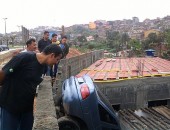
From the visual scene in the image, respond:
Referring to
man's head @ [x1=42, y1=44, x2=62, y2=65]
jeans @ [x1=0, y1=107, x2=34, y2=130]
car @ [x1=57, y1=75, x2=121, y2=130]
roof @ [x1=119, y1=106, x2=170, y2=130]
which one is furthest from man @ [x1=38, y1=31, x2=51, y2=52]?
man's head @ [x1=42, y1=44, x2=62, y2=65]

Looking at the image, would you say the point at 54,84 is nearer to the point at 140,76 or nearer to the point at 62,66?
the point at 62,66

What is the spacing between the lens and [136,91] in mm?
10047

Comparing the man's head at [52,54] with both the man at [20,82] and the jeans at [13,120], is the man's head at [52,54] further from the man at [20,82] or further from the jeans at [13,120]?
the jeans at [13,120]

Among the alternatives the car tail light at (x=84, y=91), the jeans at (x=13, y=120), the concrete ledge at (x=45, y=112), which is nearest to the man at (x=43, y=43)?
the concrete ledge at (x=45, y=112)

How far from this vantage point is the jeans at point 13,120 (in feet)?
10.3

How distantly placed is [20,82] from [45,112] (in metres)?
0.57

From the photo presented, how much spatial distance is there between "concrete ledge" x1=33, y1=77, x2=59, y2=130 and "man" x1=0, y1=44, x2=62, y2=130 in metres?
0.24

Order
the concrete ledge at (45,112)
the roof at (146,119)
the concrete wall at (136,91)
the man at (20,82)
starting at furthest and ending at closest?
the concrete wall at (136,91) < the roof at (146,119) < the man at (20,82) < the concrete ledge at (45,112)

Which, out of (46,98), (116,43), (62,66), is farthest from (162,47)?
(46,98)

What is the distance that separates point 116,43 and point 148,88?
116ft

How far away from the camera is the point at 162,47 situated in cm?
3303

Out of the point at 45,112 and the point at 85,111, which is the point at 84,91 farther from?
the point at 45,112

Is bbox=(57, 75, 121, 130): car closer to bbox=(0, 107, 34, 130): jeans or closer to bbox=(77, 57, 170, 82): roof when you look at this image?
bbox=(0, 107, 34, 130): jeans

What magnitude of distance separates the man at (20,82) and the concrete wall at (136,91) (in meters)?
6.33
